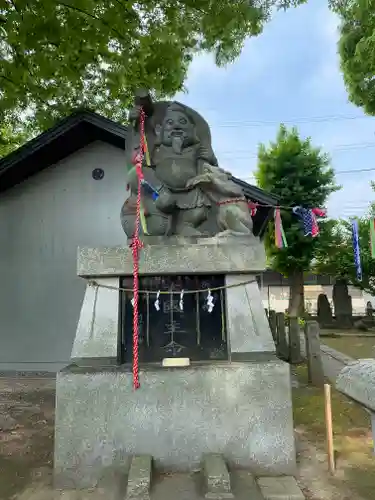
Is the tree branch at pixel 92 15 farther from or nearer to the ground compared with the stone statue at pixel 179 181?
farther from the ground

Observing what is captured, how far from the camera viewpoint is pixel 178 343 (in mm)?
4496

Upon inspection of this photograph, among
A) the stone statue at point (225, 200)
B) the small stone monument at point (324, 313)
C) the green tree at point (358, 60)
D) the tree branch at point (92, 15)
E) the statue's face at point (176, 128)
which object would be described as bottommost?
the small stone monument at point (324, 313)

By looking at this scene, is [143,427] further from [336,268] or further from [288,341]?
[336,268]

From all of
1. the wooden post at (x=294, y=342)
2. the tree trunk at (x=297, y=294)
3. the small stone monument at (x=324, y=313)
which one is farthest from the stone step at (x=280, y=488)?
the small stone monument at (x=324, y=313)

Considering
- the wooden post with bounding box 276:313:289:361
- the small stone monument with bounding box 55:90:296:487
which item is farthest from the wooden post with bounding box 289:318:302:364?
the small stone monument with bounding box 55:90:296:487

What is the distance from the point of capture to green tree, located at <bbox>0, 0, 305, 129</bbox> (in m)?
6.59

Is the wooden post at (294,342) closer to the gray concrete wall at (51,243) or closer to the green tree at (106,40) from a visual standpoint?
the gray concrete wall at (51,243)

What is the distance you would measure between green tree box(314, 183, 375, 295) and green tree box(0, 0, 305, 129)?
12.5 metres

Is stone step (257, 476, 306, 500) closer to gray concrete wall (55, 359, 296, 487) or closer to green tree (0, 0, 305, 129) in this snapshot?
gray concrete wall (55, 359, 296, 487)

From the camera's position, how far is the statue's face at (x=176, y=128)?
202 inches

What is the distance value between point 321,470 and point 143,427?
69.9 inches

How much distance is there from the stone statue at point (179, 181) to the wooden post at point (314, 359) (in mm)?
3826

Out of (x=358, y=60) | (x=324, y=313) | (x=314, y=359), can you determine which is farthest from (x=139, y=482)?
(x=324, y=313)

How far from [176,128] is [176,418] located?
11.0ft
